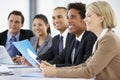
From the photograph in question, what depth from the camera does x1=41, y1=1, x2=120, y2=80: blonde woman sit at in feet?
5.94

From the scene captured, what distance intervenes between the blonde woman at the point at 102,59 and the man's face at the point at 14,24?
5.47 feet

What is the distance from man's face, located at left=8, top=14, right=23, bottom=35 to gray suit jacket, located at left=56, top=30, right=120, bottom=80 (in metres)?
1.84

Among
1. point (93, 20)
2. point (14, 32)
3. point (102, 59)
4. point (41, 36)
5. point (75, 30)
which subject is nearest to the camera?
point (102, 59)

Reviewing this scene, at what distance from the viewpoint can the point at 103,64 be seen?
71.4 inches

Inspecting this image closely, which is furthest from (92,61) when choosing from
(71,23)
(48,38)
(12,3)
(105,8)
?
(12,3)

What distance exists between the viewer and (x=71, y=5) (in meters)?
2.61

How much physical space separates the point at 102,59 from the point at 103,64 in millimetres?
34

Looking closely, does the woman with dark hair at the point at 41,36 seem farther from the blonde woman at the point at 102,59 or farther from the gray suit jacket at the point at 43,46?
the blonde woman at the point at 102,59

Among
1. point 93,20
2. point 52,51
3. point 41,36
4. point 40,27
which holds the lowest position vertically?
point 52,51

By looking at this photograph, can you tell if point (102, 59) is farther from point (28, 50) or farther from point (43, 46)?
point (43, 46)

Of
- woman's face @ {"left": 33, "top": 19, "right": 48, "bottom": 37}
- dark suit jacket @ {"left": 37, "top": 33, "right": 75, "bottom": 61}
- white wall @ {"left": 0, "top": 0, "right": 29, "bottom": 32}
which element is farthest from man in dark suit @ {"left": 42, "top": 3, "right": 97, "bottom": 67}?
white wall @ {"left": 0, "top": 0, "right": 29, "bottom": 32}

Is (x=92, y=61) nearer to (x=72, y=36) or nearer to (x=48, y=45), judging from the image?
(x=72, y=36)

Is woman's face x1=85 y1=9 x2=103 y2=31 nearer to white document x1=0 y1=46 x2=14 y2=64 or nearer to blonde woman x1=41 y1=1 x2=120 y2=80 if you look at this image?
blonde woman x1=41 y1=1 x2=120 y2=80

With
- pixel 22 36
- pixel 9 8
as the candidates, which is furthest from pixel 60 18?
pixel 9 8
